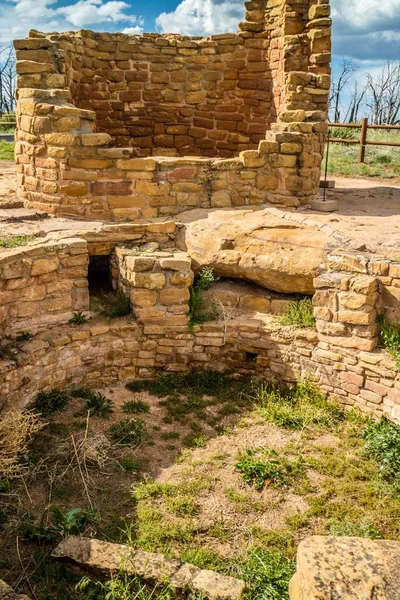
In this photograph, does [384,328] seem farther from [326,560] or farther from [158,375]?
Answer: [326,560]

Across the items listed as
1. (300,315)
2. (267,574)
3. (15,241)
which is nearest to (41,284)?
(15,241)

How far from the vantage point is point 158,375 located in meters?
6.92

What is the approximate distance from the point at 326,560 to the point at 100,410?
3.90 m

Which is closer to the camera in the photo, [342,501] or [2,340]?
[342,501]

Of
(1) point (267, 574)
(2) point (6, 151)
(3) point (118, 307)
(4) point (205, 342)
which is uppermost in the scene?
(2) point (6, 151)

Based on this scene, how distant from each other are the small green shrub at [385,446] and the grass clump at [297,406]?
456 millimetres

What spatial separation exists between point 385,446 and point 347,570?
303 centimetres

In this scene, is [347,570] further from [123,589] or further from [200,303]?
[200,303]

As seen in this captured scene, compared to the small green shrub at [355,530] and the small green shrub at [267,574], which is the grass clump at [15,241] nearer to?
the small green shrub at [267,574]

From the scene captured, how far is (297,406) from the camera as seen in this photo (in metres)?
6.31

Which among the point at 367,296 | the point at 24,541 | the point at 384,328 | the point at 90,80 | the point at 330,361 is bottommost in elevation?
the point at 24,541

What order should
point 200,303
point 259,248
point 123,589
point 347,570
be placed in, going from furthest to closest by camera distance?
1. point 200,303
2. point 259,248
3. point 123,589
4. point 347,570

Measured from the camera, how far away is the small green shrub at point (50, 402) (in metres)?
6.10

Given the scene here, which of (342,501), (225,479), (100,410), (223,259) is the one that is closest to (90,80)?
(223,259)
